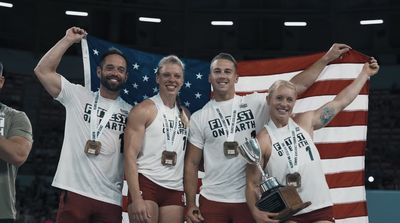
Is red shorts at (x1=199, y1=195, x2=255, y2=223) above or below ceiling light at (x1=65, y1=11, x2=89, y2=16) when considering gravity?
below

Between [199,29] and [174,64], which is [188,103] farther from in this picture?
[199,29]

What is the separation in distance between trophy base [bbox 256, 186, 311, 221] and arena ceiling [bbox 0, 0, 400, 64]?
15784mm

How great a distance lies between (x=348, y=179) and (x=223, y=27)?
1466cm

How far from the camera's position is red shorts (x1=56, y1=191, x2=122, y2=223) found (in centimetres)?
493

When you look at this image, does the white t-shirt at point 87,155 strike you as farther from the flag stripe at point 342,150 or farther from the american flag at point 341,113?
the flag stripe at point 342,150

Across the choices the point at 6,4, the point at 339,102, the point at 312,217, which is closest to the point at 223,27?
the point at 6,4

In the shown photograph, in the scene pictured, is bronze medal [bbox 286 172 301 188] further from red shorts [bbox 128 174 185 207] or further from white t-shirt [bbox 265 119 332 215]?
red shorts [bbox 128 174 185 207]

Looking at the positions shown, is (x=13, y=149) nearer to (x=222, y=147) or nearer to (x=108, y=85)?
(x=108, y=85)

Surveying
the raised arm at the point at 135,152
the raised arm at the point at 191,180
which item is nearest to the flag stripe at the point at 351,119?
the raised arm at the point at 191,180

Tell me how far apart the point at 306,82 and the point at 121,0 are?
49.6 feet

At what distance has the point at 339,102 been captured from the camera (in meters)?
5.21

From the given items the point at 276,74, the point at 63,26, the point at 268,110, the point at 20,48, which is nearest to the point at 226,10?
the point at 63,26

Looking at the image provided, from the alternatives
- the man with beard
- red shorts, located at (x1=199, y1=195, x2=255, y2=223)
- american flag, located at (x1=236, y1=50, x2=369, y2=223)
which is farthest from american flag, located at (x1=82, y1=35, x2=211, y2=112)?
red shorts, located at (x1=199, y1=195, x2=255, y2=223)

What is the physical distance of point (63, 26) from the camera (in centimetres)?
1958
